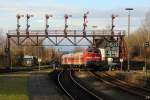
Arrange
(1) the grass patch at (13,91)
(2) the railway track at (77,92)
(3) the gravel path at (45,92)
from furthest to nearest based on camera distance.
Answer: (2) the railway track at (77,92), (3) the gravel path at (45,92), (1) the grass patch at (13,91)

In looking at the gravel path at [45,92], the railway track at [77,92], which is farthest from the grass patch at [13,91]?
the railway track at [77,92]

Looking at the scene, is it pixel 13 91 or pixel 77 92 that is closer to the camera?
pixel 13 91

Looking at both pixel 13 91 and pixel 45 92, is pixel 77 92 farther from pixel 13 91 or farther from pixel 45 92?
pixel 13 91

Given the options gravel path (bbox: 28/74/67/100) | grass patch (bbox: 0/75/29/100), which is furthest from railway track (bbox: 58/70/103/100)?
grass patch (bbox: 0/75/29/100)

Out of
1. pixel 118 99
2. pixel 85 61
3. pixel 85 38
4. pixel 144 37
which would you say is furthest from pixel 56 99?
pixel 144 37

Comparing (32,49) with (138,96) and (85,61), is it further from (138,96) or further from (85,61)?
(138,96)

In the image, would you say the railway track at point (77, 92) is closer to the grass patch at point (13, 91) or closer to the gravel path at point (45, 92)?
the gravel path at point (45, 92)

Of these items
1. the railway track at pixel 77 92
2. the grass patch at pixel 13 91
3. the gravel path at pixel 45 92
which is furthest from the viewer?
the railway track at pixel 77 92

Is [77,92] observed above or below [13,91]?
below

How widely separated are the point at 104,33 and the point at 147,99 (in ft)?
Result: 200

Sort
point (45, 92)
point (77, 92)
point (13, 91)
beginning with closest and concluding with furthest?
point (13, 91)
point (45, 92)
point (77, 92)

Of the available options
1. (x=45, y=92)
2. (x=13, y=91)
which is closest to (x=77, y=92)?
(x=45, y=92)

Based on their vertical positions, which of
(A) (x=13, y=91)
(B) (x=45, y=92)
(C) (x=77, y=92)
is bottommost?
(C) (x=77, y=92)

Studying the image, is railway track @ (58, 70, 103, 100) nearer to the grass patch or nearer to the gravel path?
the gravel path
